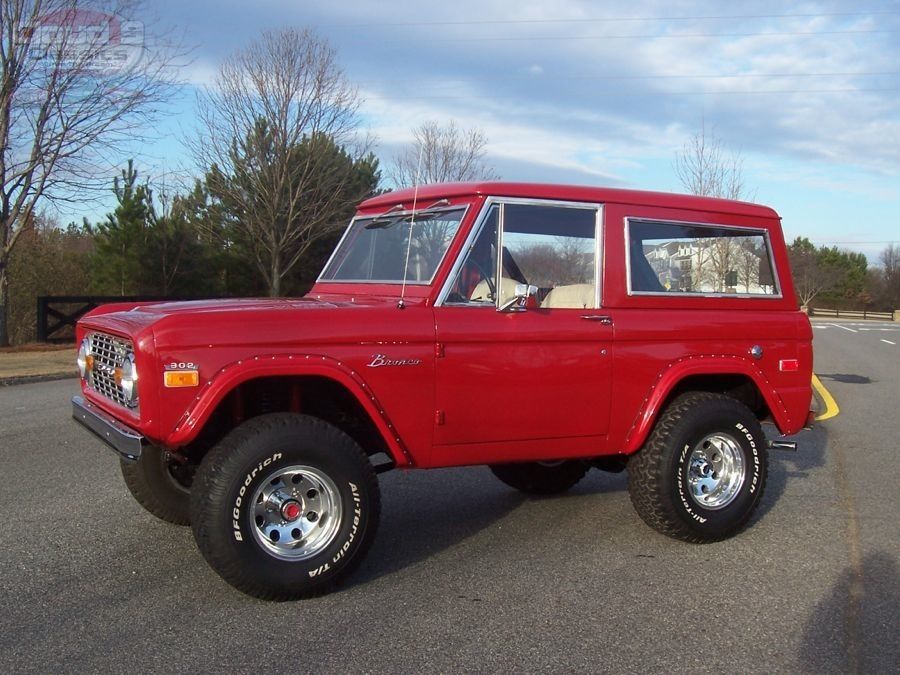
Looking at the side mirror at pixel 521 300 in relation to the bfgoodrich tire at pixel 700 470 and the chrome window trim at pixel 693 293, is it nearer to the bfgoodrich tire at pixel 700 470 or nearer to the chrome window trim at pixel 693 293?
the chrome window trim at pixel 693 293

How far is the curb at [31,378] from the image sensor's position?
13398 millimetres

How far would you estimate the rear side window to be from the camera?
16.9 feet

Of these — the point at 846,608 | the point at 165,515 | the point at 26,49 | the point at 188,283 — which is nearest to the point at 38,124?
the point at 26,49

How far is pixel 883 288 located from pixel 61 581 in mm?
79728

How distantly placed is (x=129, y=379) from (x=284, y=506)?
0.96 metres

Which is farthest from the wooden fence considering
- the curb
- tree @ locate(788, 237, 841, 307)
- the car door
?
tree @ locate(788, 237, 841, 307)

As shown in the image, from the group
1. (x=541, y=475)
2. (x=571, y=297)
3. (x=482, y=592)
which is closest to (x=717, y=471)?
(x=541, y=475)

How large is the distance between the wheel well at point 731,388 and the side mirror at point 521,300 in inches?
48.3

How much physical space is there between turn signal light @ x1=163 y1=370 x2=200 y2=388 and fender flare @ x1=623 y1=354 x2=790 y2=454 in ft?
8.26

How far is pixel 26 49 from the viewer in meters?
18.1

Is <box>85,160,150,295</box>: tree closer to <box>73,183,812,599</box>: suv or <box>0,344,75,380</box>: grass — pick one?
<box>0,344,75,380</box>: grass

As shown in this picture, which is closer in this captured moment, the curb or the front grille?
the front grille

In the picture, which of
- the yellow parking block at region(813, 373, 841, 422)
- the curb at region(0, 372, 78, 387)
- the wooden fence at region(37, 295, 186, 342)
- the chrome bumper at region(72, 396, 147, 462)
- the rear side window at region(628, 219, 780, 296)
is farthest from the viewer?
the wooden fence at region(37, 295, 186, 342)

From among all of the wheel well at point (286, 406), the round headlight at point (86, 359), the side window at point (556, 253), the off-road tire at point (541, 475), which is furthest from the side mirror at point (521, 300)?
the round headlight at point (86, 359)
